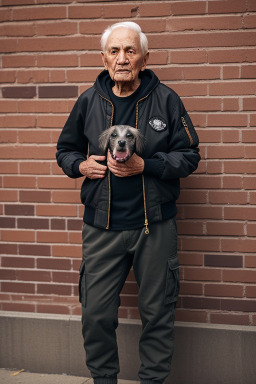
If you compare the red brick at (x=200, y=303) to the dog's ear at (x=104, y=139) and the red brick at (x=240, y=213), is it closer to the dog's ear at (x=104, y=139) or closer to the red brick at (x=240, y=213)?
the red brick at (x=240, y=213)

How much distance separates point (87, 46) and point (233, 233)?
1.57m

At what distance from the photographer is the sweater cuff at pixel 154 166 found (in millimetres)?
2816

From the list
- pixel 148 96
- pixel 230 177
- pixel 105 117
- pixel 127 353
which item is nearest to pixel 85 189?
pixel 105 117

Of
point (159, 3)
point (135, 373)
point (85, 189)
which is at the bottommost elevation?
point (135, 373)

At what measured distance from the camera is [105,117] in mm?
2922

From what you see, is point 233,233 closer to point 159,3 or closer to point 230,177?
point 230,177

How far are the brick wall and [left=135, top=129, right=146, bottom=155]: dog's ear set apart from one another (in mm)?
714

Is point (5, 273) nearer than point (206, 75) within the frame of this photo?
No

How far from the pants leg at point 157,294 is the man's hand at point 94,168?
0.42 m

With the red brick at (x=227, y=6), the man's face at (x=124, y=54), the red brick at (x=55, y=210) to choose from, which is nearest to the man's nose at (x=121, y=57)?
the man's face at (x=124, y=54)

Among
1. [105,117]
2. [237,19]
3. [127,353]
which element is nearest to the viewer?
[105,117]

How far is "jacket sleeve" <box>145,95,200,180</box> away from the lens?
2822 mm

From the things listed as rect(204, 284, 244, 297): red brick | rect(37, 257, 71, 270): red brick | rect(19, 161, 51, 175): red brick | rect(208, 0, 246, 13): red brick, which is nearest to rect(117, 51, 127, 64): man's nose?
rect(208, 0, 246, 13): red brick

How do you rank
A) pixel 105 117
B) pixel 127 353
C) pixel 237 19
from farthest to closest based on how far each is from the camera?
pixel 127 353 < pixel 237 19 < pixel 105 117
